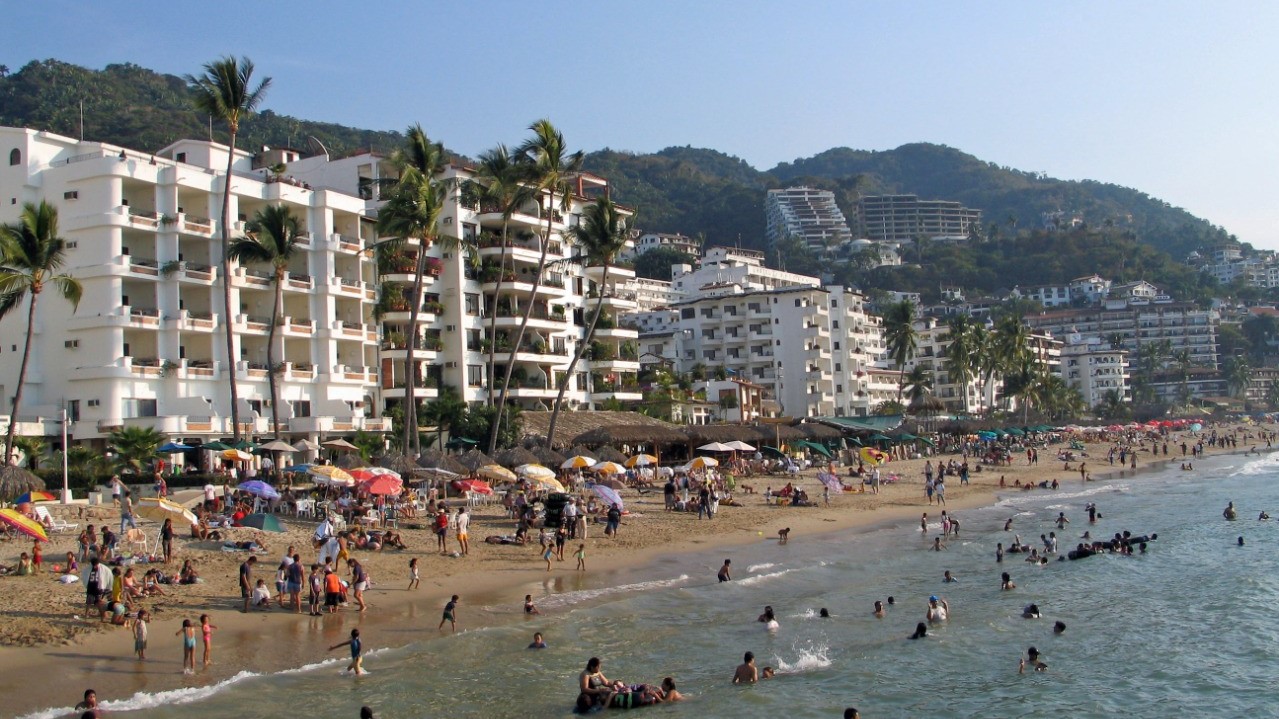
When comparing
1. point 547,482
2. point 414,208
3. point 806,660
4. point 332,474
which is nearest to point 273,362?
point 414,208

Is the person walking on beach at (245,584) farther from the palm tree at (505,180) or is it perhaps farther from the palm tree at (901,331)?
the palm tree at (901,331)

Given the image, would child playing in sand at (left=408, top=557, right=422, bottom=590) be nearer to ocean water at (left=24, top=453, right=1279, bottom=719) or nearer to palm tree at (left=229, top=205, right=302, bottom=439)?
ocean water at (left=24, top=453, right=1279, bottom=719)

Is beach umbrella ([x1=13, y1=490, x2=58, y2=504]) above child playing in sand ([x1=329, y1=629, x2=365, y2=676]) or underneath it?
above

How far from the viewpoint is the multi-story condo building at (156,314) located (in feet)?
142

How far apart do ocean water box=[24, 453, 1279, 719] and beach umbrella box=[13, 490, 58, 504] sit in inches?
523

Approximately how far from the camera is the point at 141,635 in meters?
19.5

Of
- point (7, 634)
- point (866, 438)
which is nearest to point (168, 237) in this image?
point (7, 634)

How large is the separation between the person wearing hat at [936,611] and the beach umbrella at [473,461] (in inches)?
728

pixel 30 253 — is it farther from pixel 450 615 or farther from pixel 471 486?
pixel 450 615

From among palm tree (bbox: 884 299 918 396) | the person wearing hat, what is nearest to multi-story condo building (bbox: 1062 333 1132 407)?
palm tree (bbox: 884 299 918 396)

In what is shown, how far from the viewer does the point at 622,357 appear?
6988 cm

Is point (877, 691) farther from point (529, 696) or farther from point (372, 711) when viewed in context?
point (372, 711)

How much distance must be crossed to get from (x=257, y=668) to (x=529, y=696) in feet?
16.6

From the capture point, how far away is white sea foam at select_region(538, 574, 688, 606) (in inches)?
1045
